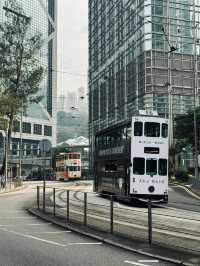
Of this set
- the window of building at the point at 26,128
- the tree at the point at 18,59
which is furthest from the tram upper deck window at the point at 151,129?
the window of building at the point at 26,128

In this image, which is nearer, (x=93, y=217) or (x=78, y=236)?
(x=78, y=236)

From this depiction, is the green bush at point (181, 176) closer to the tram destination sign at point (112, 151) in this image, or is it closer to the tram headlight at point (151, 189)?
the tram destination sign at point (112, 151)

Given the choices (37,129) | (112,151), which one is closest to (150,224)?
(112,151)

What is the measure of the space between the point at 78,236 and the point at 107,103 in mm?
69437

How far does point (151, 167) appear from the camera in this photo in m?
27.3

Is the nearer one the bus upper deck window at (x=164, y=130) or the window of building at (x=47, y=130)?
the bus upper deck window at (x=164, y=130)

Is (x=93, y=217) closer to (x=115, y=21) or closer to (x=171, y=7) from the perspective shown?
(x=171, y=7)

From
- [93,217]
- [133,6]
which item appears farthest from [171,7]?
[93,217]

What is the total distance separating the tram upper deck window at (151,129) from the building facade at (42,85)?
97.8 ft

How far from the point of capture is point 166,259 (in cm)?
1050

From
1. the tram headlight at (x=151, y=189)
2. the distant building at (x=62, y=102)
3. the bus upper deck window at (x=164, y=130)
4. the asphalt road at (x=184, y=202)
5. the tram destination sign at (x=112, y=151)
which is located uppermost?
the distant building at (x=62, y=102)

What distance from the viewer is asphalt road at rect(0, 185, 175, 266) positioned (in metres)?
10.5

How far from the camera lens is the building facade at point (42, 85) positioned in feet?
242

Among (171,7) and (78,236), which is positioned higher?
(171,7)
